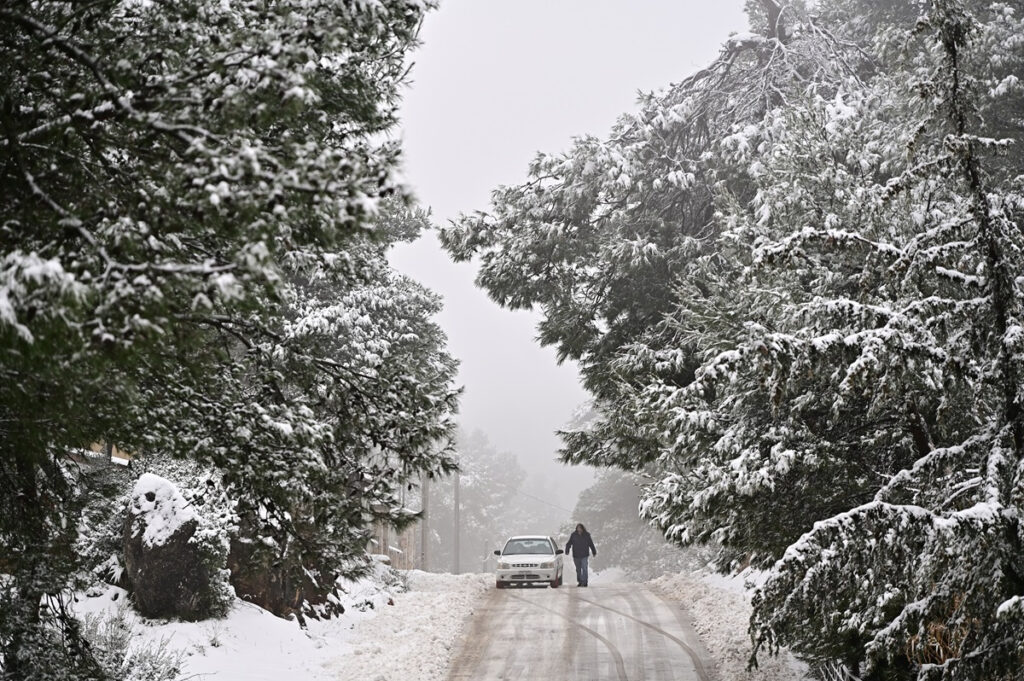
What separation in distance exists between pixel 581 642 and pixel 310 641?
15.4 feet

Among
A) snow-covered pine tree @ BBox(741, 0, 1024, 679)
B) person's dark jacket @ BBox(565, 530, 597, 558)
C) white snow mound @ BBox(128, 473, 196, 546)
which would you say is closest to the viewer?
snow-covered pine tree @ BBox(741, 0, 1024, 679)

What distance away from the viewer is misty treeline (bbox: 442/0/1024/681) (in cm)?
597

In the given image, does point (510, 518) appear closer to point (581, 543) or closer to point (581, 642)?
point (581, 543)

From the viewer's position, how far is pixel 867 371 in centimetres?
603

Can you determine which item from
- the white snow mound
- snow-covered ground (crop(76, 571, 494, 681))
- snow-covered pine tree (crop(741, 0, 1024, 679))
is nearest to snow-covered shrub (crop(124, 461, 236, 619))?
the white snow mound

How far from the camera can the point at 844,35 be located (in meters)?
20.8

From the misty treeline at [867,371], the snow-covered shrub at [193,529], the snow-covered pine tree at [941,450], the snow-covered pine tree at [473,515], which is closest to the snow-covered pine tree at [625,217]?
the misty treeline at [867,371]

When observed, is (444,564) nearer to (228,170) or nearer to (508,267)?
(508,267)

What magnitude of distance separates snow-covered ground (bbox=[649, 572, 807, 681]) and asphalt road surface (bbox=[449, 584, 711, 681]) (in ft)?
0.92

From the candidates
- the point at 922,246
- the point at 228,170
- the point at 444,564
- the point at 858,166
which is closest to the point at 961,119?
the point at 922,246

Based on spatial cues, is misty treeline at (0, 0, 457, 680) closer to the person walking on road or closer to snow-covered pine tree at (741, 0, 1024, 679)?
snow-covered pine tree at (741, 0, 1024, 679)

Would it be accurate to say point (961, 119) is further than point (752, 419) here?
No

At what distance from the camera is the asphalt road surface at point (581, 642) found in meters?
12.4

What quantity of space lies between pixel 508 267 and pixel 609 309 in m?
2.31
